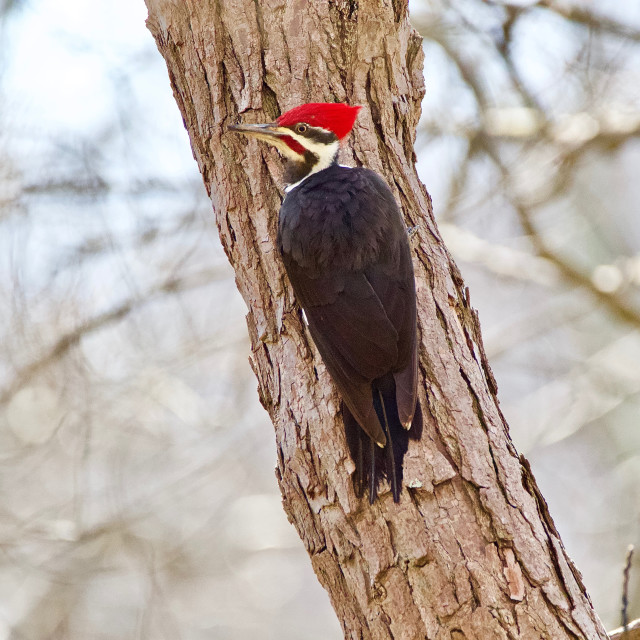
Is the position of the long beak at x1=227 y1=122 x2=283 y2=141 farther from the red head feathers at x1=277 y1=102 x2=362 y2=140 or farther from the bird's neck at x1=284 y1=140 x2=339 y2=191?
the bird's neck at x1=284 y1=140 x2=339 y2=191

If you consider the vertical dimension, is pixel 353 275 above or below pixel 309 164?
below

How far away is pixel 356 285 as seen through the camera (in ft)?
8.61

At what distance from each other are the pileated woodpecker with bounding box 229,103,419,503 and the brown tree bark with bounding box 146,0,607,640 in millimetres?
88

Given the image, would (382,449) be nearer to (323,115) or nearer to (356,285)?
(356,285)

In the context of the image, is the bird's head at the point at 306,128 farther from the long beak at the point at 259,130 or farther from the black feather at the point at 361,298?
the black feather at the point at 361,298

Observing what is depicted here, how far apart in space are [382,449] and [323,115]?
122 cm

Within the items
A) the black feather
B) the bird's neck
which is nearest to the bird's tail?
the black feather

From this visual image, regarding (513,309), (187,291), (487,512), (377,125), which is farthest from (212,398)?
(487,512)

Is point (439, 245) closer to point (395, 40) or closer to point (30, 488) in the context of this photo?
point (395, 40)

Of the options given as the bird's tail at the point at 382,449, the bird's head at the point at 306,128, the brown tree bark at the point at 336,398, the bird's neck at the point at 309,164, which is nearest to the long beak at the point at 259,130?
the bird's head at the point at 306,128

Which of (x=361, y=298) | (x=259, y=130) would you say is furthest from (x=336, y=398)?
(x=259, y=130)

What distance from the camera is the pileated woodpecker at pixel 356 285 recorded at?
2.33 m

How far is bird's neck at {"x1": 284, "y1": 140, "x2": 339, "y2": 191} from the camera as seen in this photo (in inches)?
117

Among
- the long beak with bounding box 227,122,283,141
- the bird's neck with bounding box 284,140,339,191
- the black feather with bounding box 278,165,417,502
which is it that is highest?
the bird's neck with bounding box 284,140,339,191
